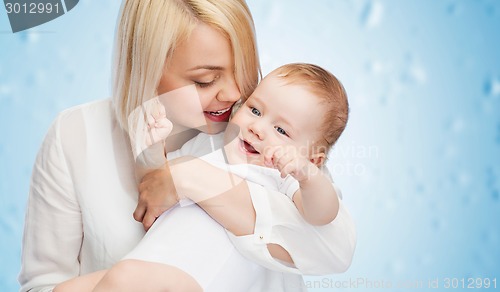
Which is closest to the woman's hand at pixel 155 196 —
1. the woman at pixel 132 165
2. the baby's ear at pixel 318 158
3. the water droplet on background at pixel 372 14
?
the woman at pixel 132 165

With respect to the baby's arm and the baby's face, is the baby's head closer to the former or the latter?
the baby's face

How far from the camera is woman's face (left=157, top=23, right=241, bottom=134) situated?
3.64 feet

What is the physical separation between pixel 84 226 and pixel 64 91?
33.6 inches

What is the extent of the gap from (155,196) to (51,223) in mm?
222

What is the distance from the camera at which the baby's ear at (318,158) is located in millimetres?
1168

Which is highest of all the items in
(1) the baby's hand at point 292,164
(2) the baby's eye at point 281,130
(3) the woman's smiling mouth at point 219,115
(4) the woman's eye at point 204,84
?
(4) the woman's eye at point 204,84

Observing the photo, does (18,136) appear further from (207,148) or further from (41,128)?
(207,148)

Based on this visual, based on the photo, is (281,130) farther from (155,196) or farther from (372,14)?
(372,14)

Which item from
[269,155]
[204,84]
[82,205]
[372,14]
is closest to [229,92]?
[204,84]

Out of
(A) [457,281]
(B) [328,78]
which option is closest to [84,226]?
(B) [328,78]

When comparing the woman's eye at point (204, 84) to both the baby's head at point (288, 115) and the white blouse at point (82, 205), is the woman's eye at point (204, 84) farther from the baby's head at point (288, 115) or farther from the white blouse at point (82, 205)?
the white blouse at point (82, 205)

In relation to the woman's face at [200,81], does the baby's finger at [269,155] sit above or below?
below

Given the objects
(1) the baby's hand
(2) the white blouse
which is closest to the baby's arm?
(1) the baby's hand

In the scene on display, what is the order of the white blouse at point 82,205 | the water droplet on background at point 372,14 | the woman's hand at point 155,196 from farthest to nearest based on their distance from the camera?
the water droplet on background at point 372,14
the white blouse at point 82,205
the woman's hand at point 155,196
